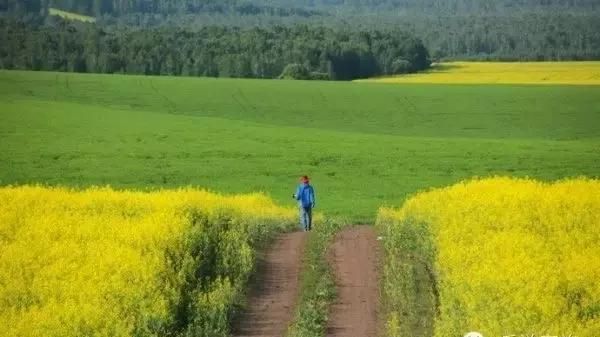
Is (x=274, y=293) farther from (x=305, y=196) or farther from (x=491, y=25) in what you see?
(x=491, y=25)

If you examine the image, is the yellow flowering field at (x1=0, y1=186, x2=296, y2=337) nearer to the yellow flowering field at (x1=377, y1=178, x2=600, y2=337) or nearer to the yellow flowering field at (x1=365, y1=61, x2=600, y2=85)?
the yellow flowering field at (x1=377, y1=178, x2=600, y2=337)

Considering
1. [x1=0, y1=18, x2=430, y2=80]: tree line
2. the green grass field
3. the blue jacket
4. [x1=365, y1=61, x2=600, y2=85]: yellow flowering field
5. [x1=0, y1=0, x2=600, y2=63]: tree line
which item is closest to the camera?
the blue jacket

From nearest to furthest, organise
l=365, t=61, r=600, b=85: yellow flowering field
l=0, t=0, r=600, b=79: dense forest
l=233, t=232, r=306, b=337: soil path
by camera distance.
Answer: l=233, t=232, r=306, b=337: soil path → l=365, t=61, r=600, b=85: yellow flowering field → l=0, t=0, r=600, b=79: dense forest

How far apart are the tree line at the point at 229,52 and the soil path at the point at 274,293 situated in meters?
39.2

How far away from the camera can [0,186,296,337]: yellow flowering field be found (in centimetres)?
1237

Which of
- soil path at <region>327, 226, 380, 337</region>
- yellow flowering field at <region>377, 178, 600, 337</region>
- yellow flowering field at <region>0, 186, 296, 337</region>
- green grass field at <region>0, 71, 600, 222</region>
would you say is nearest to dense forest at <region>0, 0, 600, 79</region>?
green grass field at <region>0, 71, 600, 222</region>

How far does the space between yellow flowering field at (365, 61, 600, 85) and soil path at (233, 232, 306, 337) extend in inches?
1021

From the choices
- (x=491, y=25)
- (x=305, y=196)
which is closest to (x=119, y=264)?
(x=305, y=196)

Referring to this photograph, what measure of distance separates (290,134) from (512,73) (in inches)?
944

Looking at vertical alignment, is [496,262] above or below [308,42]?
below

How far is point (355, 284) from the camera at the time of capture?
1730 cm

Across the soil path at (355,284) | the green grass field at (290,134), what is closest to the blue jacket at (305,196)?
the soil path at (355,284)

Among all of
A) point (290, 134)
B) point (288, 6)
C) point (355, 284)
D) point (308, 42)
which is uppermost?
point (288, 6)

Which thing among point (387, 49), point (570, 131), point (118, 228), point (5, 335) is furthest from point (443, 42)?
point (5, 335)
